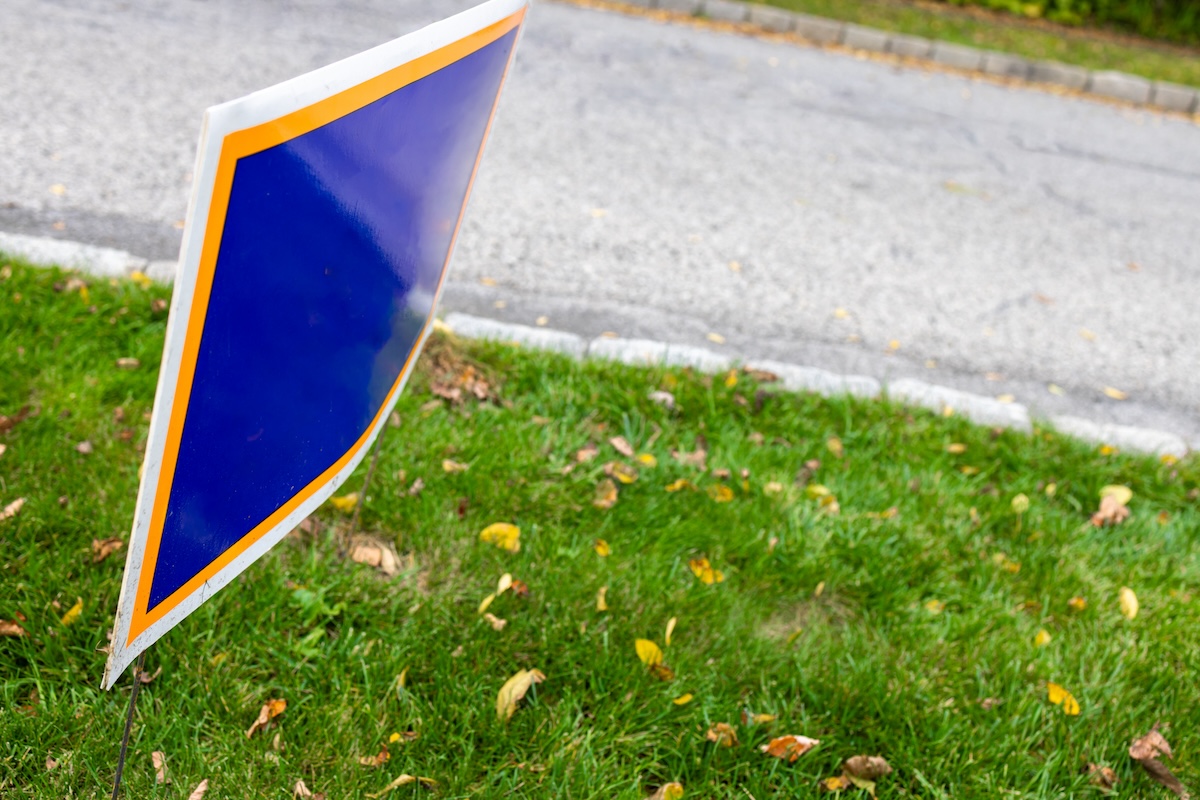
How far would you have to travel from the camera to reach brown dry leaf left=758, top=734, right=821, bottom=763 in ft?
6.78

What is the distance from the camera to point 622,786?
76.7 inches

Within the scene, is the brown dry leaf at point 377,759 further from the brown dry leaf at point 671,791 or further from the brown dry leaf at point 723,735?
the brown dry leaf at point 723,735

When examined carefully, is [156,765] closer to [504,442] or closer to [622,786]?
[622,786]

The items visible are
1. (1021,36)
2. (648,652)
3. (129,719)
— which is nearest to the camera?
(129,719)

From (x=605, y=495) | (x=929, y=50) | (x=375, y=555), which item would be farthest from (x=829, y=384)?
(x=929, y=50)

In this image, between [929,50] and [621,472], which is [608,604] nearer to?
[621,472]

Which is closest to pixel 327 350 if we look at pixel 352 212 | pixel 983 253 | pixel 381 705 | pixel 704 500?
pixel 352 212

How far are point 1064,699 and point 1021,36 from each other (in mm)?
9162

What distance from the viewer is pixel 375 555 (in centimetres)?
242

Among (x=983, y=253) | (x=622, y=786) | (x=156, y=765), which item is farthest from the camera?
(x=983, y=253)

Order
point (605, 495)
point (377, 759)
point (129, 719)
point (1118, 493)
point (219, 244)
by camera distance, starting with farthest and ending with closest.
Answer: point (1118, 493), point (605, 495), point (377, 759), point (129, 719), point (219, 244)

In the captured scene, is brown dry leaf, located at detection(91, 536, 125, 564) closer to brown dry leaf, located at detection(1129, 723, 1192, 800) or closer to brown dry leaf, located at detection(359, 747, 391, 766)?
brown dry leaf, located at detection(359, 747, 391, 766)

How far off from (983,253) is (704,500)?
3020mm

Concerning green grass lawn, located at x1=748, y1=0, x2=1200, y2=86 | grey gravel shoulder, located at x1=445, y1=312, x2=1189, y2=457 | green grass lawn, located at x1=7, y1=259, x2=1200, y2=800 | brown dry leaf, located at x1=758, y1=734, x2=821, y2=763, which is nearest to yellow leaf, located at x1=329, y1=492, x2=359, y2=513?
green grass lawn, located at x1=7, y1=259, x2=1200, y2=800
